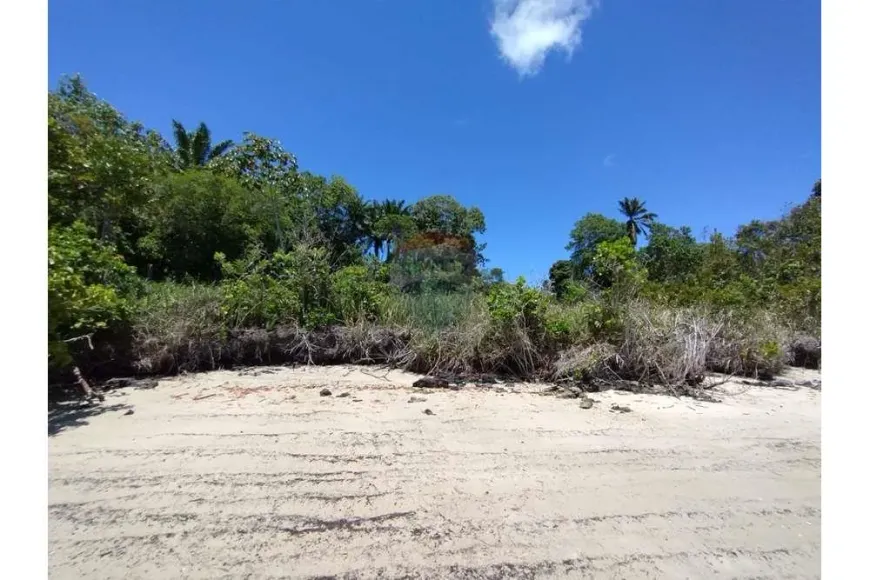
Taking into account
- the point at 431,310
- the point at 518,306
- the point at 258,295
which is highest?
the point at 258,295

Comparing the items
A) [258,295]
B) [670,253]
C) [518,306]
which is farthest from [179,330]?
[670,253]

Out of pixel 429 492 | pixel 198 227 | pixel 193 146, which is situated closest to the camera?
pixel 429 492

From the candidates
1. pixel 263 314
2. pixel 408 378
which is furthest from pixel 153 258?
pixel 408 378

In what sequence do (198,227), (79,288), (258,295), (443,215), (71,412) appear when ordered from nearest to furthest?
(79,288)
(71,412)
(258,295)
(198,227)
(443,215)

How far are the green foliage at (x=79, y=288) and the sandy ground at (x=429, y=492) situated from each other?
105 centimetres

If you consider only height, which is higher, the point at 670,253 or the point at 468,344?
the point at 670,253

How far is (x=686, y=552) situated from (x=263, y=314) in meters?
6.37

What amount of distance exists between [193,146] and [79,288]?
58.3ft

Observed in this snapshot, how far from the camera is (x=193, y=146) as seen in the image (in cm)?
1734

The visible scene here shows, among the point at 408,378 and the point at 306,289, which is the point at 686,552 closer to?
the point at 408,378

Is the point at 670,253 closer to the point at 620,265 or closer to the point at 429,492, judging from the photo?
the point at 620,265

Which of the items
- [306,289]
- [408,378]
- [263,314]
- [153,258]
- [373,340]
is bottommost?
[408,378]

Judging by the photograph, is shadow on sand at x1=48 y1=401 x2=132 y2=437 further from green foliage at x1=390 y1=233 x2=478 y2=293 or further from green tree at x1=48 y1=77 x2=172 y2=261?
green foliage at x1=390 y1=233 x2=478 y2=293

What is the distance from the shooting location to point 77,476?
7.70ft
